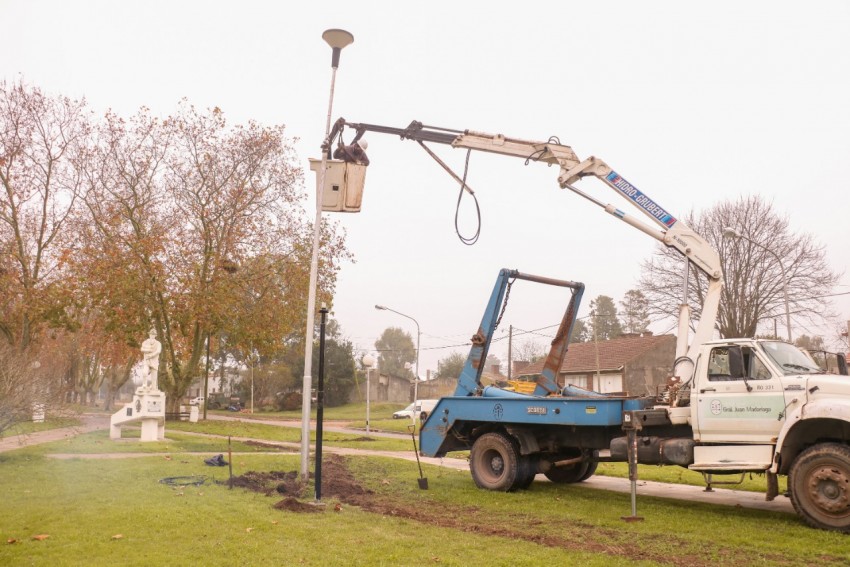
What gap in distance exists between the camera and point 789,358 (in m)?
9.98

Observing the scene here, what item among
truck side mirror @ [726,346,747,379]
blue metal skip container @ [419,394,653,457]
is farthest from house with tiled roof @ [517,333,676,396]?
truck side mirror @ [726,346,747,379]

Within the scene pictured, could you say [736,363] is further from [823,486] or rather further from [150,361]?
[150,361]

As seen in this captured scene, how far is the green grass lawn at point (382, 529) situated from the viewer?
6.94 meters

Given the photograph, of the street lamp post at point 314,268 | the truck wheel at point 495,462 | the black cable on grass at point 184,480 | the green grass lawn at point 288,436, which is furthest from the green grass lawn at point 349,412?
the street lamp post at point 314,268

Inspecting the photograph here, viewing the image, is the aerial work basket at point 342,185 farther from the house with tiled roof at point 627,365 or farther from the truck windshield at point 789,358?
the house with tiled roof at point 627,365

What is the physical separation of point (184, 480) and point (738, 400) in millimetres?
8966

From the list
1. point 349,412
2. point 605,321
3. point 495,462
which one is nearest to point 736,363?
point 495,462

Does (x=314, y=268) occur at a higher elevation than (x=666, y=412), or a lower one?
higher

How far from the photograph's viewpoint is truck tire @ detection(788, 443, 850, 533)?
8430 mm

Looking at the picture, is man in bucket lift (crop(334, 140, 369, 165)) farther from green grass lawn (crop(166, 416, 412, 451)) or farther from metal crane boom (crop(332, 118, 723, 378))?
green grass lawn (crop(166, 416, 412, 451))

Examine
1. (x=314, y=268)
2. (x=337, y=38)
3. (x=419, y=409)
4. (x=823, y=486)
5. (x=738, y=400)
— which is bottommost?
(x=419, y=409)

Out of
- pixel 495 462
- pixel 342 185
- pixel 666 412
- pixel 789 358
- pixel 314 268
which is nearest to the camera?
pixel 789 358

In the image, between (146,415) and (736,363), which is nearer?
(736,363)

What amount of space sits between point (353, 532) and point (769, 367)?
6074 millimetres
